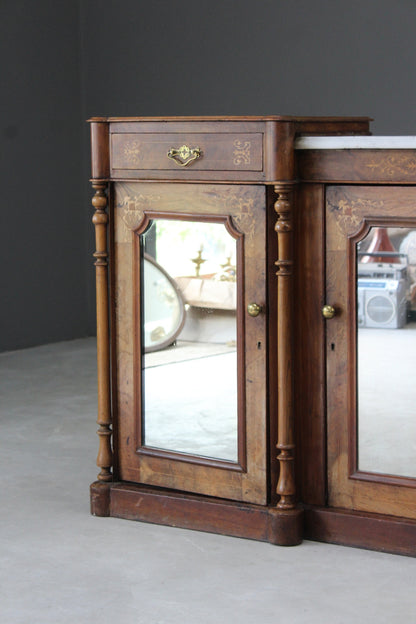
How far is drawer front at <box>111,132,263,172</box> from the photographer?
239 centimetres

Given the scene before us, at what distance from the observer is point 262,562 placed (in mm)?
2363

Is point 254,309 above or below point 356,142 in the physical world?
below

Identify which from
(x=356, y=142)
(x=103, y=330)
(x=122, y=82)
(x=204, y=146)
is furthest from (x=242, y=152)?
(x=122, y=82)

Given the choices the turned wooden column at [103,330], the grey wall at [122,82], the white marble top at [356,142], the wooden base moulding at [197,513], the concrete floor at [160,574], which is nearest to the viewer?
the concrete floor at [160,574]

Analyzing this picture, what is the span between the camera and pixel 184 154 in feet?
8.13

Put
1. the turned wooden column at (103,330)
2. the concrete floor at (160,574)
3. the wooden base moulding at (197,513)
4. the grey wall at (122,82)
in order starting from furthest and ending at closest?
1. the grey wall at (122,82)
2. the turned wooden column at (103,330)
3. the wooden base moulding at (197,513)
4. the concrete floor at (160,574)

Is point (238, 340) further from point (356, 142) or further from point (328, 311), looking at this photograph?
point (356, 142)

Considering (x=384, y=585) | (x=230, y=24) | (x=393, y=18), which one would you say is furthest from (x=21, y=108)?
(x=384, y=585)

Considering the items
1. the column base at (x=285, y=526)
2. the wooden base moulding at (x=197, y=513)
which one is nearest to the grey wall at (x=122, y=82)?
the wooden base moulding at (x=197, y=513)

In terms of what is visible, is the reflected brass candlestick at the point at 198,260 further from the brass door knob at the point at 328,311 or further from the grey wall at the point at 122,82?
the grey wall at the point at 122,82

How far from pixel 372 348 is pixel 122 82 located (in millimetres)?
3666

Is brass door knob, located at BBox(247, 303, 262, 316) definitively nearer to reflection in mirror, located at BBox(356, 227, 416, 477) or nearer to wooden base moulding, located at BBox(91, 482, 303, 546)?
Result: reflection in mirror, located at BBox(356, 227, 416, 477)

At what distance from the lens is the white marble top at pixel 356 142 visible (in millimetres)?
2260

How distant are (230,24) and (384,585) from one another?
381cm
